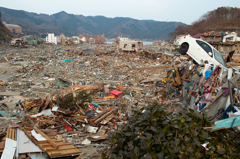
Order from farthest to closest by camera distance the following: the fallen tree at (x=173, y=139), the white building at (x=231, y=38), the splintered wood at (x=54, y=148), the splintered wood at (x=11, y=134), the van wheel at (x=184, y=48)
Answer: the white building at (x=231, y=38)
the van wheel at (x=184, y=48)
the splintered wood at (x=11, y=134)
the splintered wood at (x=54, y=148)
the fallen tree at (x=173, y=139)

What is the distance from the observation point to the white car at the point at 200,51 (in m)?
6.76

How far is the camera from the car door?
681cm

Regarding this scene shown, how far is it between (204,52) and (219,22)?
50.0m

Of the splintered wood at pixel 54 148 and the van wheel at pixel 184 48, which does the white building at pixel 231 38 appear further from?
the splintered wood at pixel 54 148

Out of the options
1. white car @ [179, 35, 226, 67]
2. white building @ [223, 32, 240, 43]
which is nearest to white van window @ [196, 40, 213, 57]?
white car @ [179, 35, 226, 67]

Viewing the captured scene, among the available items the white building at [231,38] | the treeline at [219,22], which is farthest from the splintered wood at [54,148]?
the treeline at [219,22]

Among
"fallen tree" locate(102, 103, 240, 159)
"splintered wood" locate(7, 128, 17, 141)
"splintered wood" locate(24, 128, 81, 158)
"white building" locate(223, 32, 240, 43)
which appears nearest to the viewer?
"fallen tree" locate(102, 103, 240, 159)

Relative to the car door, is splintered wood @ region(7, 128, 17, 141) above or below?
below

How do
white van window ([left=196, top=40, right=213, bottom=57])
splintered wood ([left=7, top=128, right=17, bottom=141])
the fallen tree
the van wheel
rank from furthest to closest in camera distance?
the van wheel < white van window ([left=196, top=40, right=213, bottom=57]) < splintered wood ([left=7, top=128, right=17, bottom=141]) < the fallen tree

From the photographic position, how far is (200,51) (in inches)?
276

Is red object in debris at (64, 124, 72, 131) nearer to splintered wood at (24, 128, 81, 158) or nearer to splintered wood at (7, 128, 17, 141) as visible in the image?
splintered wood at (24, 128, 81, 158)

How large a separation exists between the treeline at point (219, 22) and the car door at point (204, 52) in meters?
41.3

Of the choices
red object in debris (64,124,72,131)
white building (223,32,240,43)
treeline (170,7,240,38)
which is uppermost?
treeline (170,7,240,38)

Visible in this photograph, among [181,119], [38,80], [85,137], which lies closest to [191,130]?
[181,119]
